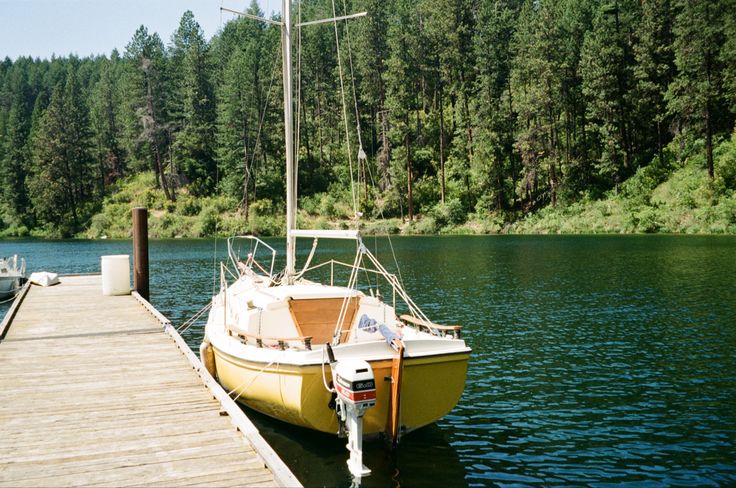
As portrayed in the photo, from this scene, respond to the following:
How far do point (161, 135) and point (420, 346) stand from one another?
78.6 metres

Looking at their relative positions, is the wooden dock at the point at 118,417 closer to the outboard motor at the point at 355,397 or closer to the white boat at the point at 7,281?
the outboard motor at the point at 355,397

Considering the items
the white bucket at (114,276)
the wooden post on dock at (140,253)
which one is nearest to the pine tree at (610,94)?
the wooden post on dock at (140,253)

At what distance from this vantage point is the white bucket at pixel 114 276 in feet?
68.5

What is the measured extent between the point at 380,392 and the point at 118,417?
150 inches

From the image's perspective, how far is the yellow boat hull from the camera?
8992mm

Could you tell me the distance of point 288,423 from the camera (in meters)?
10.5

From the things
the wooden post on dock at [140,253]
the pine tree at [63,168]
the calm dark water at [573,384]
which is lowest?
the calm dark water at [573,384]

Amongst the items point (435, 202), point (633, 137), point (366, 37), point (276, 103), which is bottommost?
point (435, 202)

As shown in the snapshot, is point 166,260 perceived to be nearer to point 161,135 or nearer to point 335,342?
point 335,342

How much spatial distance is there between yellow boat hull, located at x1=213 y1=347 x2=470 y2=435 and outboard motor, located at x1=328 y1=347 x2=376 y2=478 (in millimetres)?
455

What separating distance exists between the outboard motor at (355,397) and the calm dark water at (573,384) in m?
0.42

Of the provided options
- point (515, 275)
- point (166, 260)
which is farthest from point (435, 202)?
point (515, 275)

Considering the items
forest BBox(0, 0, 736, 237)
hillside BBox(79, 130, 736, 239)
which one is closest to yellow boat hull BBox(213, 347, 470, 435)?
hillside BBox(79, 130, 736, 239)

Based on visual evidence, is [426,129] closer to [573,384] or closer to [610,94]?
[610,94]
